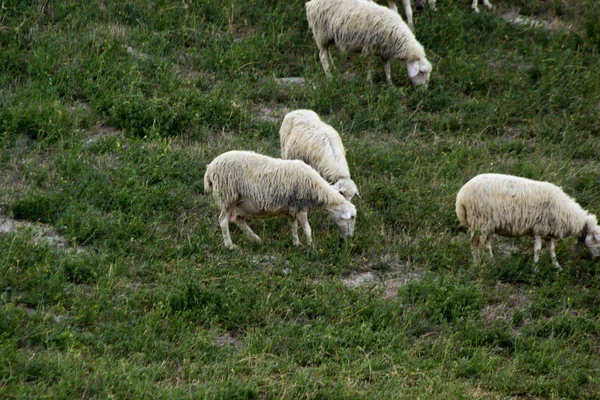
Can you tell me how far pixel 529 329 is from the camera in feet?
30.1

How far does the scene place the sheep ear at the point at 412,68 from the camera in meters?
14.2

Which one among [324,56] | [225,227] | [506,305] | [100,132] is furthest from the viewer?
[324,56]

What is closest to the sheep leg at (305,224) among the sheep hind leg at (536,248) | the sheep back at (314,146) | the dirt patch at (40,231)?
the sheep back at (314,146)

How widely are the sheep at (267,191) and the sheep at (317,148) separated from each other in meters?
0.64

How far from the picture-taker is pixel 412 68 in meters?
14.3

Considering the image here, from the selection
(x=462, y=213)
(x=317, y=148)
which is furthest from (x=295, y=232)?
(x=462, y=213)

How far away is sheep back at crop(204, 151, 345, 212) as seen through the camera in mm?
10086

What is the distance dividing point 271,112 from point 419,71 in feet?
7.57

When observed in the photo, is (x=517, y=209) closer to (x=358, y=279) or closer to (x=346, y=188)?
(x=358, y=279)

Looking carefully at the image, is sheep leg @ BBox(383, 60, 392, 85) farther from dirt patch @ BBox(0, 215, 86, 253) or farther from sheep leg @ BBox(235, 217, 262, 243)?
dirt patch @ BBox(0, 215, 86, 253)

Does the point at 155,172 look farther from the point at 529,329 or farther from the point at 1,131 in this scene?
the point at 529,329

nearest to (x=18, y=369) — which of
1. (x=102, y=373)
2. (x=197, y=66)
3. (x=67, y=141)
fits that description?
(x=102, y=373)

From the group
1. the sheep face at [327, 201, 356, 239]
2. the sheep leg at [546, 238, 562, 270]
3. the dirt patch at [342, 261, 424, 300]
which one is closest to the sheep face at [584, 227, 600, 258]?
the sheep leg at [546, 238, 562, 270]

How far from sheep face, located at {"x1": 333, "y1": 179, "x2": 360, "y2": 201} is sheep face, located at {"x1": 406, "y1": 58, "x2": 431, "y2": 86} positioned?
3.77m
